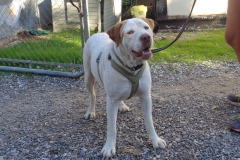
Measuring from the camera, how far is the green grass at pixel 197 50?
246 inches

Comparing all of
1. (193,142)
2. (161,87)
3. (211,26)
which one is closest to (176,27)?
(211,26)

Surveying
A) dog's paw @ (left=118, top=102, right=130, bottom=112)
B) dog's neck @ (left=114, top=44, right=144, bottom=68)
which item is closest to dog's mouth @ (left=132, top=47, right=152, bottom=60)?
dog's neck @ (left=114, top=44, right=144, bottom=68)

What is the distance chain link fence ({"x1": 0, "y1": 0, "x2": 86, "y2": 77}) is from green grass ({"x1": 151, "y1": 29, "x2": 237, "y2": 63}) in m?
1.77

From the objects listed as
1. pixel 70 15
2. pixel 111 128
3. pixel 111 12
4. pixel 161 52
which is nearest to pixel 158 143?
pixel 111 128

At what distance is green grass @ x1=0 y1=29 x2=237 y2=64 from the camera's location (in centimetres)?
625

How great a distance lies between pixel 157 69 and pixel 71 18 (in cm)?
402

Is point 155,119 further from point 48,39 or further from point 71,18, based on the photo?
point 71,18

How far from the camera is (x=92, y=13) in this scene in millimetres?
8672

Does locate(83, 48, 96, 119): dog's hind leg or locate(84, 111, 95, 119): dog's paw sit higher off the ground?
locate(83, 48, 96, 119): dog's hind leg

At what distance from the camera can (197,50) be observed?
679 centimetres

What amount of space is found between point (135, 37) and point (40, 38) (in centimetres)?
585

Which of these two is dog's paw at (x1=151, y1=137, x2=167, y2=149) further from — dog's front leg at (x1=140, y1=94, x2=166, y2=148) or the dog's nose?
the dog's nose

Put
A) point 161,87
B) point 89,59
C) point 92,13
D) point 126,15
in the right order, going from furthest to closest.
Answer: point 126,15 → point 92,13 → point 161,87 → point 89,59

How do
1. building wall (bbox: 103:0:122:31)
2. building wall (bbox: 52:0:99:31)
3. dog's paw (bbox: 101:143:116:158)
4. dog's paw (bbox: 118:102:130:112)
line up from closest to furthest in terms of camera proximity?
1. dog's paw (bbox: 101:143:116:158)
2. dog's paw (bbox: 118:102:130:112)
3. building wall (bbox: 52:0:99:31)
4. building wall (bbox: 103:0:122:31)
